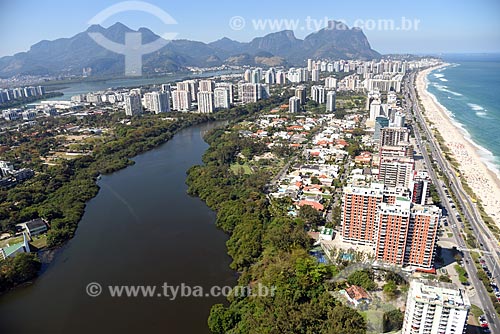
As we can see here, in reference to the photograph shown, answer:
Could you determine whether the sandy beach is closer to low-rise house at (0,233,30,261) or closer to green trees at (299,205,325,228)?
green trees at (299,205,325,228)

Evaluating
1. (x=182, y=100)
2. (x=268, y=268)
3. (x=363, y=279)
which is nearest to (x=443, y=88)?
(x=182, y=100)

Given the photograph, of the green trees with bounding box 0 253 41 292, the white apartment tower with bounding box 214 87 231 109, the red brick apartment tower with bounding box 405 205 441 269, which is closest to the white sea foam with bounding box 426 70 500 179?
the red brick apartment tower with bounding box 405 205 441 269

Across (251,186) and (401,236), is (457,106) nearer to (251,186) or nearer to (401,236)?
(251,186)

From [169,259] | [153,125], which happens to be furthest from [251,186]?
[153,125]

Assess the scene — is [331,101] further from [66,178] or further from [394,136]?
[66,178]

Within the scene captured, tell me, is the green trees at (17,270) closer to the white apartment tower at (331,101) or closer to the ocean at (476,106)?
the ocean at (476,106)

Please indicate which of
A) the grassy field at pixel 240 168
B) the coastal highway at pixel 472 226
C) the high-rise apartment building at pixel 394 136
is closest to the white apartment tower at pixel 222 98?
the grassy field at pixel 240 168

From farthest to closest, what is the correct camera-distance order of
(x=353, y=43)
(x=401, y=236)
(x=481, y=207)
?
(x=353, y=43)
(x=481, y=207)
(x=401, y=236)
